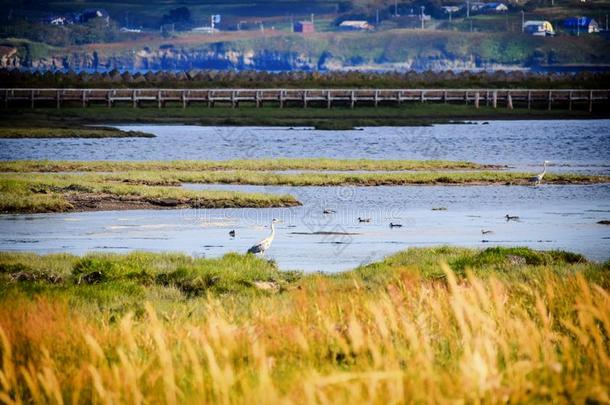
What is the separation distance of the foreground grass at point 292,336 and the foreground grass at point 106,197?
527 inches

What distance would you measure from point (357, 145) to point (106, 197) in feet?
108

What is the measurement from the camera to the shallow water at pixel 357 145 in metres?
58.1

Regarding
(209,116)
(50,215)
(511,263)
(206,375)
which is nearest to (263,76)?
(209,116)

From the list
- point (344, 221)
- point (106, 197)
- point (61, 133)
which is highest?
point (106, 197)

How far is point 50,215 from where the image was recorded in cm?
3288

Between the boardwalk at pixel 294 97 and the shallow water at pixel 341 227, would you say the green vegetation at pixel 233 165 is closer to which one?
the shallow water at pixel 341 227

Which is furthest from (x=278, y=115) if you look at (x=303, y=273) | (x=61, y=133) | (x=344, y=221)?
(x=303, y=273)

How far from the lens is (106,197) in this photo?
36.1 metres

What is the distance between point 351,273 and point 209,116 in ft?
226

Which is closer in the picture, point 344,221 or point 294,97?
point 344,221

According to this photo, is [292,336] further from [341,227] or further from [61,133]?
[61,133]

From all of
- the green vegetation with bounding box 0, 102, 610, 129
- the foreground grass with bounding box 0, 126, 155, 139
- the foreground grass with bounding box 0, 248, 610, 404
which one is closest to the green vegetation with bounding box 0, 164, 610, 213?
the foreground grass with bounding box 0, 248, 610, 404

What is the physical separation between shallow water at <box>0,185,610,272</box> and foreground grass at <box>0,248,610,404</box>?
453cm

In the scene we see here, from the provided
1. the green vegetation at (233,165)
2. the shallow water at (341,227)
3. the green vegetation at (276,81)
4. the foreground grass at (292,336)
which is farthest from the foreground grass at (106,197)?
the green vegetation at (276,81)
